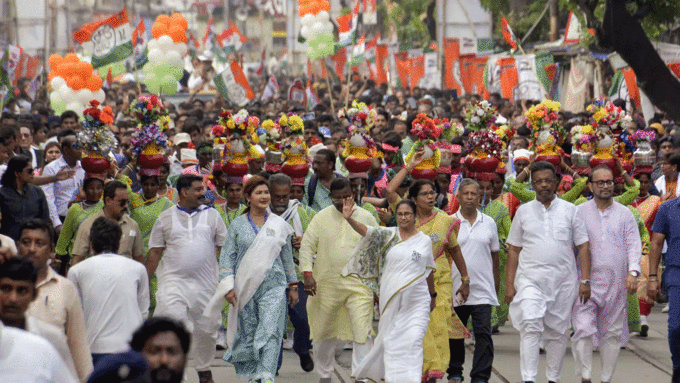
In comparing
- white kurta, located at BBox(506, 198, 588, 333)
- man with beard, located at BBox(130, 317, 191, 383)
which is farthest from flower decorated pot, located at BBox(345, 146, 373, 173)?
man with beard, located at BBox(130, 317, 191, 383)

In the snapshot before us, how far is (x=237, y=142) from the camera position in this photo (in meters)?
10.9

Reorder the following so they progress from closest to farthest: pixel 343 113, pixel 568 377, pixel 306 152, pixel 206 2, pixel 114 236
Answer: pixel 114 236
pixel 568 377
pixel 306 152
pixel 343 113
pixel 206 2

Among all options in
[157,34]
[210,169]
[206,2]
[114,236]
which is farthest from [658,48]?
[206,2]

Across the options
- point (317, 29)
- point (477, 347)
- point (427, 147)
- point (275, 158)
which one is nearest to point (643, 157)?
point (427, 147)

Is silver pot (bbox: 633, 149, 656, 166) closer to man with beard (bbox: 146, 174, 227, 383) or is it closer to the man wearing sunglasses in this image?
man with beard (bbox: 146, 174, 227, 383)

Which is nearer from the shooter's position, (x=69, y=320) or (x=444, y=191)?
(x=69, y=320)

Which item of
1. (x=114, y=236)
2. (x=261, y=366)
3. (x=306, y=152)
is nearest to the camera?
(x=114, y=236)

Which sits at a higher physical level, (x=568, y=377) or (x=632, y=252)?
(x=632, y=252)

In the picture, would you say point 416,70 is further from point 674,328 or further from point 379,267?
point 674,328

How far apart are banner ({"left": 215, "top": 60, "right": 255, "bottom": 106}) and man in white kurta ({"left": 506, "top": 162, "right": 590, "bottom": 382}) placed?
44.8ft

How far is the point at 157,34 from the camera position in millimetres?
23297

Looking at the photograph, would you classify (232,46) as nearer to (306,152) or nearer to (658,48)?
(658,48)

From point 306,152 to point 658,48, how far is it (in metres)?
11.1

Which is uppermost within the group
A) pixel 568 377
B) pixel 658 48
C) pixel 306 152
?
pixel 658 48
